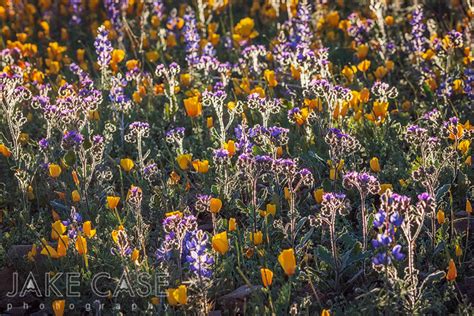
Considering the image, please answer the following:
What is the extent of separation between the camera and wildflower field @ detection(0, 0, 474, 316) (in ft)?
10.4

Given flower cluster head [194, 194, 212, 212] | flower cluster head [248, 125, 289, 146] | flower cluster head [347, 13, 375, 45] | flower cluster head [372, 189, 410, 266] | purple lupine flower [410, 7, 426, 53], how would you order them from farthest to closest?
flower cluster head [347, 13, 375, 45] → purple lupine flower [410, 7, 426, 53] → flower cluster head [248, 125, 289, 146] → flower cluster head [194, 194, 212, 212] → flower cluster head [372, 189, 410, 266]

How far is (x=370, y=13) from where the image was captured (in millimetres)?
7430

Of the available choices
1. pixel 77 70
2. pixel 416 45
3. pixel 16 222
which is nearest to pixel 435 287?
pixel 16 222

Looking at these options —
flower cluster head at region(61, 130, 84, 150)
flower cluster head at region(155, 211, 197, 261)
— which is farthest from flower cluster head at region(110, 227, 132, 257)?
flower cluster head at region(61, 130, 84, 150)

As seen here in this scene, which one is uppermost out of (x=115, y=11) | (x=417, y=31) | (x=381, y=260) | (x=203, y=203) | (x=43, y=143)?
(x=115, y=11)

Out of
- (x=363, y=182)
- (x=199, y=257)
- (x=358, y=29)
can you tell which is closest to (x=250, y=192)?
(x=363, y=182)

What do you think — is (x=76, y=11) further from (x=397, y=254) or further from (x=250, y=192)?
(x=397, y=254)

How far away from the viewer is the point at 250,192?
Result: 13.4 feet

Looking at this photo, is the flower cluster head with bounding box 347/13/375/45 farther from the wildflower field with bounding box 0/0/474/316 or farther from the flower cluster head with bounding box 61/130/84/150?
the flower cluster head with bounding box 61/130/84/150

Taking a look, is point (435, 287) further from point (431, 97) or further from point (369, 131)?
point (431, 97)

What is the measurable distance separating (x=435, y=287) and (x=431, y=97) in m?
2.51

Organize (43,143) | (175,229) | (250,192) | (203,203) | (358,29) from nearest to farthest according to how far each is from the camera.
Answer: (175,229)
(203,203)
(250,192)
(43,143)
(358,29)

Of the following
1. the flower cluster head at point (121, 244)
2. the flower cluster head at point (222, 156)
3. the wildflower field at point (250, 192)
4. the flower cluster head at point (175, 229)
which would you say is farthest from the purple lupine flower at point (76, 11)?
the flower cluster head at point (175, 229)

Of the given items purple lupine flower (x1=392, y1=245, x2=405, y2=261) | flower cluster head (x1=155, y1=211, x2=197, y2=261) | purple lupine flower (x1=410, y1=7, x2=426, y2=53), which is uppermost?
purple lupine flower (x1=410, y1=7, x2=426, y2=53)
